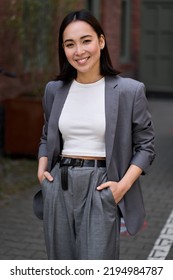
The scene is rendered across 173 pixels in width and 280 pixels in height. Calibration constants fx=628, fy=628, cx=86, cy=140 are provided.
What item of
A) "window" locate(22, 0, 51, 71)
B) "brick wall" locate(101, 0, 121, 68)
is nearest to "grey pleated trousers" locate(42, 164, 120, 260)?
"window" locate(22, 0, 51, 71)

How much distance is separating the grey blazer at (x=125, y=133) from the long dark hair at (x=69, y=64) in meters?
0.04

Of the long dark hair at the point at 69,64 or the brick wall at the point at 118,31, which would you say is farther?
the brick wall at the point at 118,31

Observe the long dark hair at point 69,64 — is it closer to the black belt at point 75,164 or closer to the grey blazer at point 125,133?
the grey blazer at point 125,133

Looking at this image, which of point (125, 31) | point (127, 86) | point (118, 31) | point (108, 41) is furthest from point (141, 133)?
point (125, 31)

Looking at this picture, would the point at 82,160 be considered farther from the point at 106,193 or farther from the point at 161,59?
the point at 161,59

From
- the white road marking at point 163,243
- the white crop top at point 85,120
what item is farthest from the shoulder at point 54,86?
the white road marking at point 163,243

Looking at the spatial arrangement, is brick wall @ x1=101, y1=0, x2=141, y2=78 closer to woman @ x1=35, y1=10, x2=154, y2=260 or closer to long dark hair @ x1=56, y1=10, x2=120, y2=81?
long dark hair @ x1=56, y1=10, x2=120, y2=81

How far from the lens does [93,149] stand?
303cm

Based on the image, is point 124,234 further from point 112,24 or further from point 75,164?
point 112,24

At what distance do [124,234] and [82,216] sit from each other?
2.51m

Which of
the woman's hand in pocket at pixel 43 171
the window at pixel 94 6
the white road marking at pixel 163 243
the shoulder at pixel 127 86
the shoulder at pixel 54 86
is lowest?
the white road marking at pixel 163 243

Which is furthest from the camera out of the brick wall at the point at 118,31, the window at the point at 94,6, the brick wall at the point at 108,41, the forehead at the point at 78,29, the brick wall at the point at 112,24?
the brick wall at the point at 118,31

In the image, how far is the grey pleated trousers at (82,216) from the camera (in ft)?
9.86

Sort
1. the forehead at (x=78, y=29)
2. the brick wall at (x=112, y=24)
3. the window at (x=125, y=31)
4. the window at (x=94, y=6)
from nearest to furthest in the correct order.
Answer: the forehead at (x=78, y=29) → the window at (x=94, y=6) → the brick wall at (x=112, y=24) → the window at (x=125, y=31)
